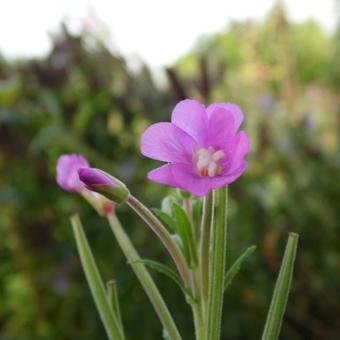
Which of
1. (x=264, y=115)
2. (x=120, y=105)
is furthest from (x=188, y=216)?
(x=264, y=115)

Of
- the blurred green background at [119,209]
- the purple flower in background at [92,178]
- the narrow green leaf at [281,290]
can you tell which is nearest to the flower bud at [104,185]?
the purple flower in background at [92,178]

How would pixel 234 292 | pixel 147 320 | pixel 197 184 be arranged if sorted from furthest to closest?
pixel 234 292, pixel 147 320, pixel 197 184

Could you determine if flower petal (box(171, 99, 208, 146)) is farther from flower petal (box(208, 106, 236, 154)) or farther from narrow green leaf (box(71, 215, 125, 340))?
narrow green leaf (box(71, 215, 125, 340))

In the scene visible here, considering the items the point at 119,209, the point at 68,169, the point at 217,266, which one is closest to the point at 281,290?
the point at 217,266

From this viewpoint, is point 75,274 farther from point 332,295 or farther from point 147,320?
point 332,295

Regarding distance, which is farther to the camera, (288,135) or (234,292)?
(288,135)

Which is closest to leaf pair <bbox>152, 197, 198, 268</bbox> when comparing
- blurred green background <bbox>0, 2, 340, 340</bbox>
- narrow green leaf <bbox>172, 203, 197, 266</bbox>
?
narrow green leaf <bbox>172, 203, 197, 266</bbox>

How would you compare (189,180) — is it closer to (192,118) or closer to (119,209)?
(192,118)
